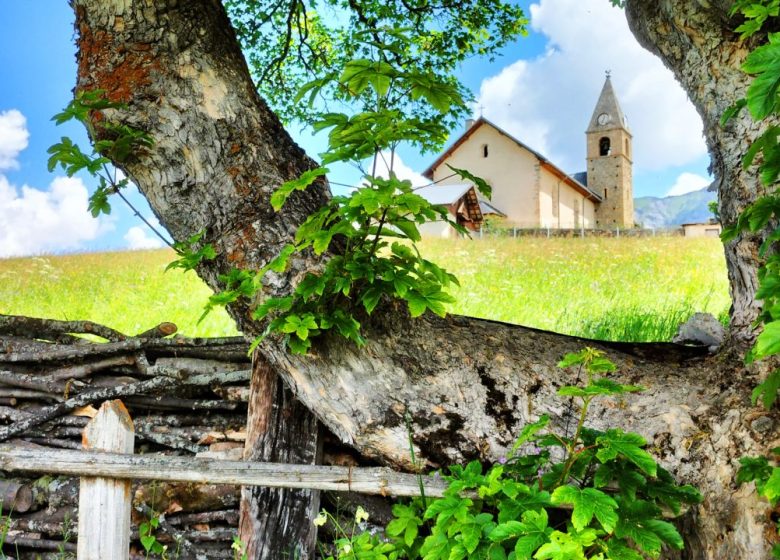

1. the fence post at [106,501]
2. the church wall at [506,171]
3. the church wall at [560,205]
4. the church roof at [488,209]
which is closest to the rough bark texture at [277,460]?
the fence post at [106,501]

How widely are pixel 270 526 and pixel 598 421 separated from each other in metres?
1.68

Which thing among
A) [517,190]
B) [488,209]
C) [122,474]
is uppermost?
[517,190]

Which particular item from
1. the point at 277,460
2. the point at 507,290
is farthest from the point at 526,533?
the point at 507,290

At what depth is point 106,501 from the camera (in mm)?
2910

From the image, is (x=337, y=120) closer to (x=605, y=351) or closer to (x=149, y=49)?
(x=149, y=49)

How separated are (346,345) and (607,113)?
166 ft

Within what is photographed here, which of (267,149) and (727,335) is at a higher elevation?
(267,149)

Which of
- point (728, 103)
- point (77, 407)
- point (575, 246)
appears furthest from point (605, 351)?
point (575, 246)

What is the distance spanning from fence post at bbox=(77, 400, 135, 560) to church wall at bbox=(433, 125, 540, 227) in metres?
29.2

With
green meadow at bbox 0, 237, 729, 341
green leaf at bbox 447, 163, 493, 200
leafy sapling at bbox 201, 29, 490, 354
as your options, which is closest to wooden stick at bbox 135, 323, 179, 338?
leafy sapling at bbox 201, 29, 490, 354

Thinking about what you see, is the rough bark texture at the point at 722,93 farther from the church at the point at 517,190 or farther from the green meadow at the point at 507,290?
the church at the point at 517,190

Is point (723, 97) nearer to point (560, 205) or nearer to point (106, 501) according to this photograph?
point (106, 501)

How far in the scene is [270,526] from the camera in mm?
3098

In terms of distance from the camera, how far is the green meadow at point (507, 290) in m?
7.19
